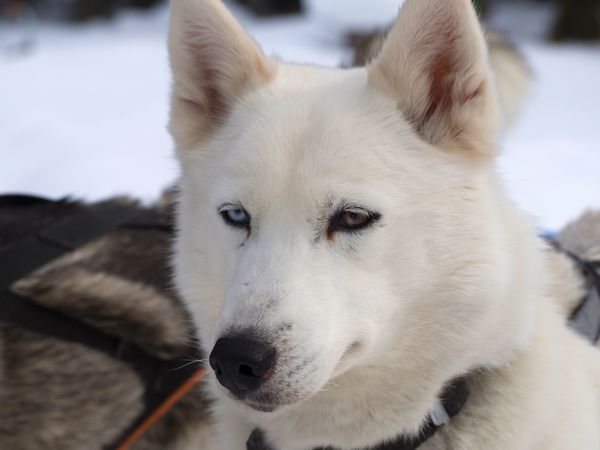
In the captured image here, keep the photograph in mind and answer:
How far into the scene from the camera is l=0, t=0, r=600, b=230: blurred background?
466 cm

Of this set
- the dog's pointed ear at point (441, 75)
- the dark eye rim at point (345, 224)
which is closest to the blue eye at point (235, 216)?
the dark eye rim at point (345, 224)

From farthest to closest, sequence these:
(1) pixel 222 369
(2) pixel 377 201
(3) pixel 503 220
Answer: (3) pixel 503 220, (2) pixel 377 201, (1) pixel 222 369

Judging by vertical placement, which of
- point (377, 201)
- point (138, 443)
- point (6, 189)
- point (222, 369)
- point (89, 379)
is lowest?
point (6, 189)

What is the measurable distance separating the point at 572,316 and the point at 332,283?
103cm

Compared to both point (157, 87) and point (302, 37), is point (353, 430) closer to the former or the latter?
point (157, 87)

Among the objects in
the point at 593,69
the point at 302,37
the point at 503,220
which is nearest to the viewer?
the point at 503,220

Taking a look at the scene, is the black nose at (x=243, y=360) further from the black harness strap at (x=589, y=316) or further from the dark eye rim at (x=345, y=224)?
the black harness strap at (x=589, y=316)

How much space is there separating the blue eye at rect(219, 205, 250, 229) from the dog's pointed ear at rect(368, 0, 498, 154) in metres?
0.43

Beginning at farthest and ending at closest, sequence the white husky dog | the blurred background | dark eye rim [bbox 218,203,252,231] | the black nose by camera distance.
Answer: the blurred background, dark eye rim [bbox 218,203,252,231], the white husky dog, the black nose

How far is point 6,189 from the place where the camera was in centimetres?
459

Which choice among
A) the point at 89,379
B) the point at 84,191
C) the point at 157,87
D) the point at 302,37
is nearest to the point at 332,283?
the point at 89,379

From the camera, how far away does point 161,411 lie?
214cm

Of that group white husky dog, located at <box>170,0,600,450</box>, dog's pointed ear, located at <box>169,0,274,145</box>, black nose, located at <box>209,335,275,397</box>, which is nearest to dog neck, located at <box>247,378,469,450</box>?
white husky dog, located at <box>170,0,600,450</box>

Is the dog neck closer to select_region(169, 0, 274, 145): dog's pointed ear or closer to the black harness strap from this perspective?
the black harness strap
